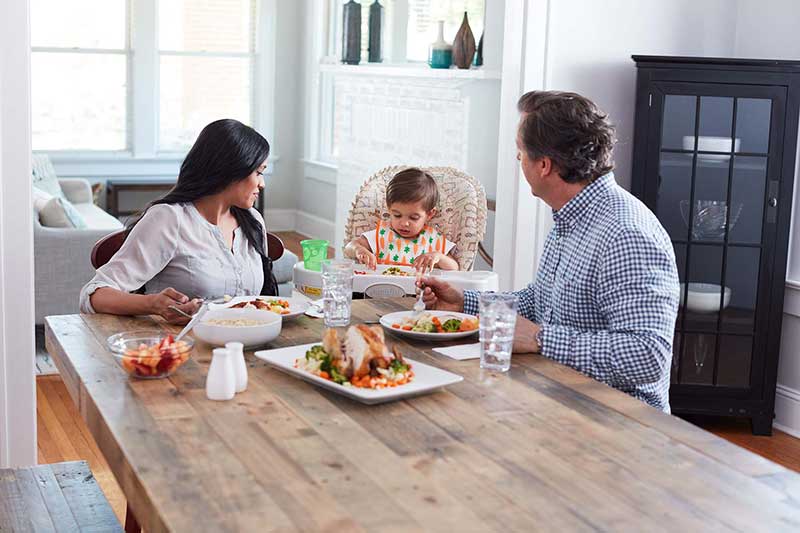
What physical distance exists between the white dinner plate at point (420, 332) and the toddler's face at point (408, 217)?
4.42 ft

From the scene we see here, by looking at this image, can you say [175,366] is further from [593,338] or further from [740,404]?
[740,404]

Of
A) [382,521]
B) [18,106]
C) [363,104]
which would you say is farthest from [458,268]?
[363,104]

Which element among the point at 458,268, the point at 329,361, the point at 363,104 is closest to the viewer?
the point at 329,361

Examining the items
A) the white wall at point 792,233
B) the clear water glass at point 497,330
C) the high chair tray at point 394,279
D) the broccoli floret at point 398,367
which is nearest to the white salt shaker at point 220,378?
the broccoli floret at point 398,367

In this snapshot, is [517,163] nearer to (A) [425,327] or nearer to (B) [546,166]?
(B) [546,166]

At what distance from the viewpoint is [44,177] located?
682 centimetres

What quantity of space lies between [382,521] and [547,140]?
128 cm

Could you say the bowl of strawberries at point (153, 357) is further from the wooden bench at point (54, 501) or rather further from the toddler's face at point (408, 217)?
the toddler's face at point (408, 217)

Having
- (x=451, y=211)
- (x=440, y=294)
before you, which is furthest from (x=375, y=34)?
(x=440, y=294)

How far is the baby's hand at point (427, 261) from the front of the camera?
139 inches

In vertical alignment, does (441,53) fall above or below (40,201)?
above

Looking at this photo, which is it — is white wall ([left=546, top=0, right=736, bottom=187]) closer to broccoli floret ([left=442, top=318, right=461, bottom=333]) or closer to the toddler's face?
the toddler's face

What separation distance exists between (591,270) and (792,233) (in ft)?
7.42

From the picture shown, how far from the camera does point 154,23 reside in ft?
27.6
